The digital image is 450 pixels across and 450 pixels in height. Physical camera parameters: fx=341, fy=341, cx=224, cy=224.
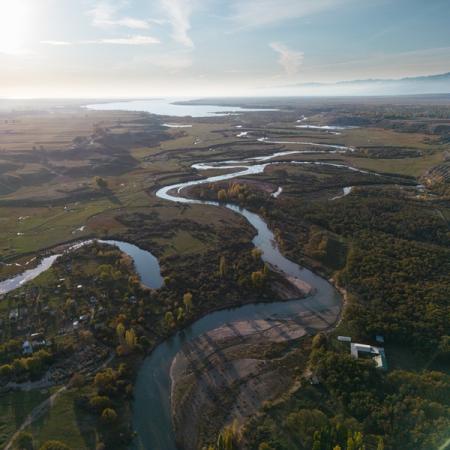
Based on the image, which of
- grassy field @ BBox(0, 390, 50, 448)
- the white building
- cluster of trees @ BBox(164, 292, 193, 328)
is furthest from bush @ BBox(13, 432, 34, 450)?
the white building

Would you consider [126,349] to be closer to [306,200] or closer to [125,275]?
[125,275]

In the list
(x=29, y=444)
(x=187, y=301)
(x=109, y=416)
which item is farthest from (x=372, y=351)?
(x=29, y=444)

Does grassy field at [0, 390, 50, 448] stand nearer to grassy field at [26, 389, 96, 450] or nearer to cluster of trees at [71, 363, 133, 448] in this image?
grassy field at [26, 389, 96, 450]

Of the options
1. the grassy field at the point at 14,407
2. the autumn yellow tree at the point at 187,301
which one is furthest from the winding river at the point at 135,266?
the grassy field at the point at 14,407

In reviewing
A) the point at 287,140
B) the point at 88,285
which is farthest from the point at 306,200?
the point at 287,140

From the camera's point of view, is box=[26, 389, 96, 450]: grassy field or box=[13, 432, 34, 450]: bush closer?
box=[13, 432, 34, 450]: bush

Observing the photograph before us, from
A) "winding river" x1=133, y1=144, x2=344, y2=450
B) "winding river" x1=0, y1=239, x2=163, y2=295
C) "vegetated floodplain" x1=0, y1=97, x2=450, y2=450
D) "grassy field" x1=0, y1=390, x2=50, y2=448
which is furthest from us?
"winding river" x1=0, y1=239, x2=163, y2=295

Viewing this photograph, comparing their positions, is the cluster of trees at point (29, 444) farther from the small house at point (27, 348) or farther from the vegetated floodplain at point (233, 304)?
the small house at point (27, 348)
